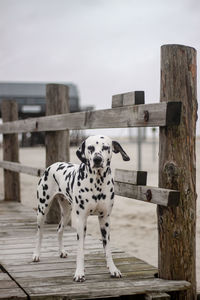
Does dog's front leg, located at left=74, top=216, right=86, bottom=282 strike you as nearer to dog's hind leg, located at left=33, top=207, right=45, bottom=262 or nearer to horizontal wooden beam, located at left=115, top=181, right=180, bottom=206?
horizontal wooden beam, located at left=115, top=181, right=180, bottom=206

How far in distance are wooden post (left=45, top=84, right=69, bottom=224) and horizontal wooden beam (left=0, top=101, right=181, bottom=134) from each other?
196mm

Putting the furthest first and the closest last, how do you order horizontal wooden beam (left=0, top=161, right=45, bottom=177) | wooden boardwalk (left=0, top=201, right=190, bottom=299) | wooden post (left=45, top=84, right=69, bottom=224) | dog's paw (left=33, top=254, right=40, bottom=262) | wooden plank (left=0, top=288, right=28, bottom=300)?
wooden post (left=45, top=84, right=69, bottom=224) < horizontal wooden beam (left=0, top=161, right=45, bottom=177) < dog's paw (left=33, top=254, right=40, bottom=262) < wooden boardwalk (left=0, top=201, right=190, bottom=299) < wooden plank (left=0, top=288, right=28, bottom=300)

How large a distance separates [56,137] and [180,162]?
2736 mm

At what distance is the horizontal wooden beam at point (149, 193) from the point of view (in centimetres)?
345

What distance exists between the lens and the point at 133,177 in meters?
3.88

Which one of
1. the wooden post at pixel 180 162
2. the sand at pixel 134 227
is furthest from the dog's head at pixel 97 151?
the sand at pixel 134 227

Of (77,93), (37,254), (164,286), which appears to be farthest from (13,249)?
(77,93)

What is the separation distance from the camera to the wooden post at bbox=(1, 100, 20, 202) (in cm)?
837

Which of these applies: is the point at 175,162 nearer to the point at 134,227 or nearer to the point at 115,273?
the point at 115,273

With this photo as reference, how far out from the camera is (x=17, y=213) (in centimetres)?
705

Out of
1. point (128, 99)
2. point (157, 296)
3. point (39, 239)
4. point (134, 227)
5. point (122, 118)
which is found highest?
point (128, 99)

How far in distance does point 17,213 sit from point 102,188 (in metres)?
3.65

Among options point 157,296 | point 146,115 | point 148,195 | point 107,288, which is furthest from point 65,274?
point 146,115

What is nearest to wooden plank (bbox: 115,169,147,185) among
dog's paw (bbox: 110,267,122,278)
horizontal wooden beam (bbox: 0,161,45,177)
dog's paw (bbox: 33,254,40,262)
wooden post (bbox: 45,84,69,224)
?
dog's paw (bbox: 110,267,122,278)
